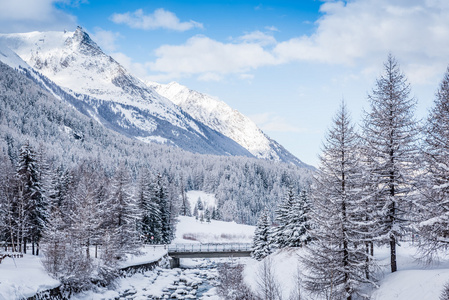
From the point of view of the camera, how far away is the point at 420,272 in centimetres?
1877

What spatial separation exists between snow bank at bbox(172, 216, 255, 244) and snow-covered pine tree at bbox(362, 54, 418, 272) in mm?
60842

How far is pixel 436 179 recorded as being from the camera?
18.5 meters

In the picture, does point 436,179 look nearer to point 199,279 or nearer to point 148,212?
point 199,279

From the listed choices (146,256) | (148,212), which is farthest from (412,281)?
(148,212)

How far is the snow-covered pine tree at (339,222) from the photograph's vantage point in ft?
64.7

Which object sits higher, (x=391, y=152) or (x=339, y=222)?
(x=391, y=152)

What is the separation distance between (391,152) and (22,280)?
26.2 meters

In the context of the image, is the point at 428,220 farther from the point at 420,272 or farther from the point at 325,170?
the point at 325,170

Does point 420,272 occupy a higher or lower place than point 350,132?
lower

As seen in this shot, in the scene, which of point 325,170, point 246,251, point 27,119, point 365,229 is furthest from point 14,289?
point 27,119

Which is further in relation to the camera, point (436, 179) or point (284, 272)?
point (284, 272)

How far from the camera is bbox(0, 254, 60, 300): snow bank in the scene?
20219 millimetres

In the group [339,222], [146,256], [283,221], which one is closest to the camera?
[339,222]

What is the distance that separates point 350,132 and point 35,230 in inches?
1369
